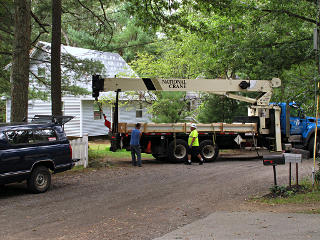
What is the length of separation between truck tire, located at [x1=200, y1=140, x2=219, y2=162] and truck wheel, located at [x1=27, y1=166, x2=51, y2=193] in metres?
8.20

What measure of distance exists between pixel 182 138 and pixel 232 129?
90.2 inches

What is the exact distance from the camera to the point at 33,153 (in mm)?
10648

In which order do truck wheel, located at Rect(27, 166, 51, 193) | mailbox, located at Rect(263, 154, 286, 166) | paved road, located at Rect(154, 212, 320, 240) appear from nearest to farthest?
paved road, located at Rect(154, 212, 320, 240) → mailbox, located at Rect(263, 154, 286, 166) → truck wheel, located at Rect(27, 166, 51, 193)

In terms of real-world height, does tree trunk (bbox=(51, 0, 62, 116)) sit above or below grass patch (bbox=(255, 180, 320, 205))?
above

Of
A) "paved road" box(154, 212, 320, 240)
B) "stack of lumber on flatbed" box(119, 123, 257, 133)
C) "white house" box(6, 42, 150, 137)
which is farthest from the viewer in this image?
"white house" box(6, 42, 150, 137)

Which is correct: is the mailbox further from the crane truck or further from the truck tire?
the truck tire

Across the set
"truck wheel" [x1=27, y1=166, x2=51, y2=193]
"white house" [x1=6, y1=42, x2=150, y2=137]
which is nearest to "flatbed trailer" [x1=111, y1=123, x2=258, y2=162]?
"truck wheel" [x1=27, y1=166, x2=51, y2=193]

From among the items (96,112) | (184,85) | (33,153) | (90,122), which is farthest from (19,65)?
(96,112)

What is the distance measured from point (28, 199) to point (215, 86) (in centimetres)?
921

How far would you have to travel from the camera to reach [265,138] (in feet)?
60.8

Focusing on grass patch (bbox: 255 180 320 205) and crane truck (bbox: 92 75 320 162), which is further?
crane truck (bbox: 92 75 320 162)

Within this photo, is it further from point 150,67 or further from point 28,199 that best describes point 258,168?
point 150,67

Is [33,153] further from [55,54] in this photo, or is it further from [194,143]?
[194,143]

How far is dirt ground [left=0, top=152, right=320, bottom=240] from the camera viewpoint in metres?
7.19
